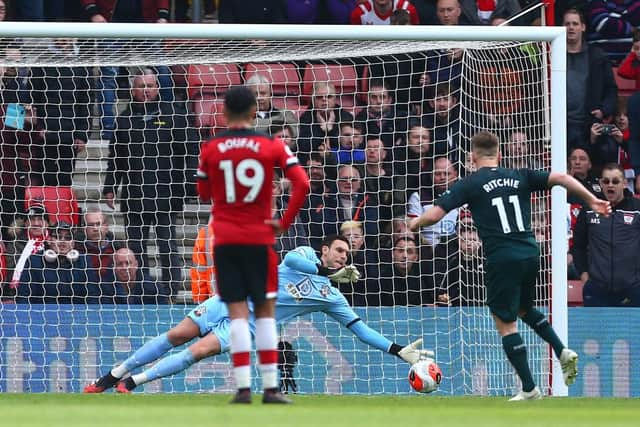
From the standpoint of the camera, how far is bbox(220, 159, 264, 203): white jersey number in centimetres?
881

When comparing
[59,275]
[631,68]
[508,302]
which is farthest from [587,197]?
[631,68]

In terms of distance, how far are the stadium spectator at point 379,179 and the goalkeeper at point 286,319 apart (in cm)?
122

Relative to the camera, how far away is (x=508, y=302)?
425 inches

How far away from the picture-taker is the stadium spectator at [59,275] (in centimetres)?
1405

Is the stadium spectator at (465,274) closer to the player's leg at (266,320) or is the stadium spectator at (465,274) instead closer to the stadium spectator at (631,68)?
the stadium spectator at (631,68)

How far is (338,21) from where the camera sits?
1669 cm

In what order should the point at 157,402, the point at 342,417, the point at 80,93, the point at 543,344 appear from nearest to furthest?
the point at 342,417, the point at 157,402, the point at 543,344, the point at 80,93

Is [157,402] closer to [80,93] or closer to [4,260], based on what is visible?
[4,260]

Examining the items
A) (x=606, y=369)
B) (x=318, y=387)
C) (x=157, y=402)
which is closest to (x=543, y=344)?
(x=606, y=369)

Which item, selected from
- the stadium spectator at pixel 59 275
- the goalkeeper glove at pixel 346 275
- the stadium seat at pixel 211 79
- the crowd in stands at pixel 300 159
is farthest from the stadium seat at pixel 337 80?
the goalkeeper glove at pixel 346 275

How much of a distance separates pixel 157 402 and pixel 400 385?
14.7 feet

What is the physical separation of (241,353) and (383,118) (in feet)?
19.9

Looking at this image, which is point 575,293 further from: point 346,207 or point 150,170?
point 150,170

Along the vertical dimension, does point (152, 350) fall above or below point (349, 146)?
below
